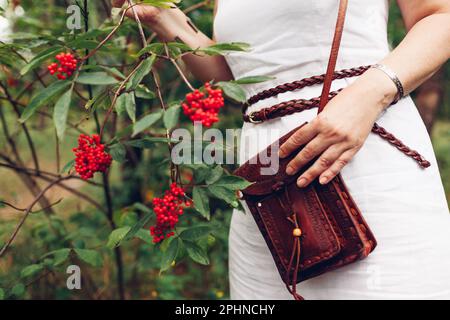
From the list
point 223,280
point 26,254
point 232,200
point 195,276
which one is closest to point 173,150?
point 232,200

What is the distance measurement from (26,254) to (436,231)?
6.99 ft

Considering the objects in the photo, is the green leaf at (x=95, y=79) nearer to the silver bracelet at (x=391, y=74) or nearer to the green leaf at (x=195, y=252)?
the green leaf at (x=195, y=252)

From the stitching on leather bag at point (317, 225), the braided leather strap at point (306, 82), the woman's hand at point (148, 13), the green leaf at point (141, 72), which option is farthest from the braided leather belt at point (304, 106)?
the woman's hand at point (148, 13)

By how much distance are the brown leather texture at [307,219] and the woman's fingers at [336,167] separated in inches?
0.7

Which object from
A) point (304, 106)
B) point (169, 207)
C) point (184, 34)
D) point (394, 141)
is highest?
point (184, 34)

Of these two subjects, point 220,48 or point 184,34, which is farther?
point 184,34

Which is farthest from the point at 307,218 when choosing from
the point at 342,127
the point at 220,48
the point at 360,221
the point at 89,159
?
the point at 89,159

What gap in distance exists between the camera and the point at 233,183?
38.2 inches

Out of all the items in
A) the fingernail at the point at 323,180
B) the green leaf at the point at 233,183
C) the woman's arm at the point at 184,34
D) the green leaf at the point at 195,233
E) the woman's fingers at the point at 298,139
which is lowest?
the green leaf at the point at 195,233

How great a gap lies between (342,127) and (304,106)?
0.46 feet

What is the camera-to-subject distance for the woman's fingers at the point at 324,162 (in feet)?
2.98

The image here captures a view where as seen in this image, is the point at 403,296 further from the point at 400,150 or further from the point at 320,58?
the point at 320,58

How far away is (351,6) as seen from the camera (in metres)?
1.01

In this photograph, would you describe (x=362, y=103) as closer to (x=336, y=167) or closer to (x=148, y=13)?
(x=336, y=167)
